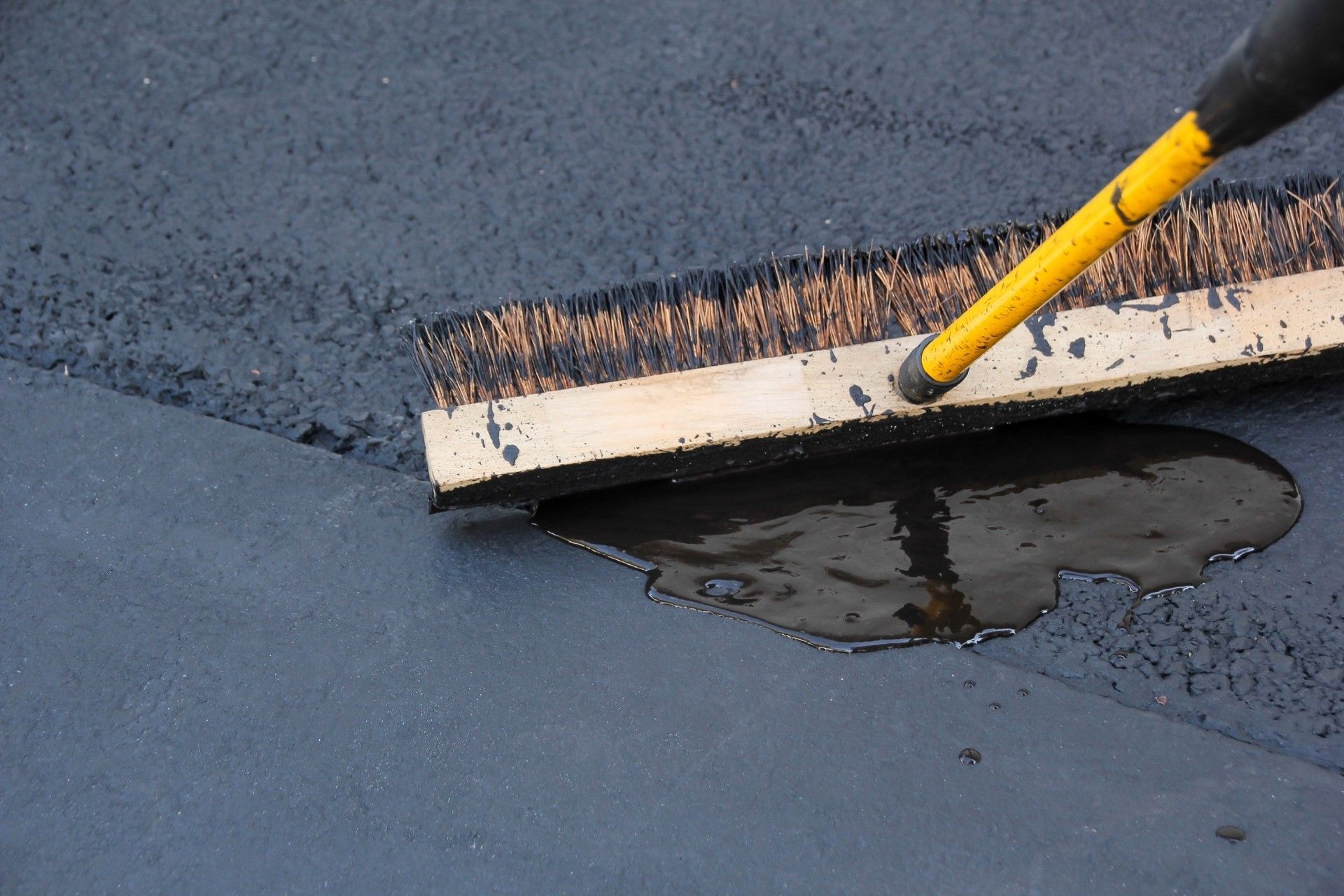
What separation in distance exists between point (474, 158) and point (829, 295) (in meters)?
1.06

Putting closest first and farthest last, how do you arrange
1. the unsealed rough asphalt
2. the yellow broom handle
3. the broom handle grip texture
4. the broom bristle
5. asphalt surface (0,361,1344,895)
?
1. the broom handle grip texture
2. the yellow broom handle
3. asphalt surface (0,361,1344,895)
4. the broom bristle
5. the unsealed rough asphalt

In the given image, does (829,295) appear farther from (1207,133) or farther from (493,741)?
(493,741)

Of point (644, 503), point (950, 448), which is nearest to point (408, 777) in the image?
point (644, 503)

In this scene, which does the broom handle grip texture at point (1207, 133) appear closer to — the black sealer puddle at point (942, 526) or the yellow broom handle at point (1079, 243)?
the yellow broom handle at point (1079, 243)

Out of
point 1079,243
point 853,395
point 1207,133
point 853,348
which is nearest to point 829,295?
point 853,348

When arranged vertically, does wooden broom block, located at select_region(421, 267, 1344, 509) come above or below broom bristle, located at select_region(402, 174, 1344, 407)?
below

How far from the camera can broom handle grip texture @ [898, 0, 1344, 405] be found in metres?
1.08

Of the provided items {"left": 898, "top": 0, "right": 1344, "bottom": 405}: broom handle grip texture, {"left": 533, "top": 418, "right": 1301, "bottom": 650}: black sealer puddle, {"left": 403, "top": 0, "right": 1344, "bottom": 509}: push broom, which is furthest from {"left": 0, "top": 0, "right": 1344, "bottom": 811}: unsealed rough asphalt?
{"left": 898, "top": 0, "right": 1344, "bottom": 405}: broom handle grip texture

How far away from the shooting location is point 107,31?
2719mm

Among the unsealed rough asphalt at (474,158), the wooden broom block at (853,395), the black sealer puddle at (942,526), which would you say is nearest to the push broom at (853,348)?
the wooden broom block at (853,395)

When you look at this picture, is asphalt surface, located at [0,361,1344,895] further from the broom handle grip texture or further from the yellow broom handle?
the broom handle grip texture

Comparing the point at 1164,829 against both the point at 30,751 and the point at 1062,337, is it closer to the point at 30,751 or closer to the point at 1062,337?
the point at 1062,337

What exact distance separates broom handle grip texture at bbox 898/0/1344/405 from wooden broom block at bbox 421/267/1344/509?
0.30 meters

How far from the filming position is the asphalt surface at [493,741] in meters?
1.82
